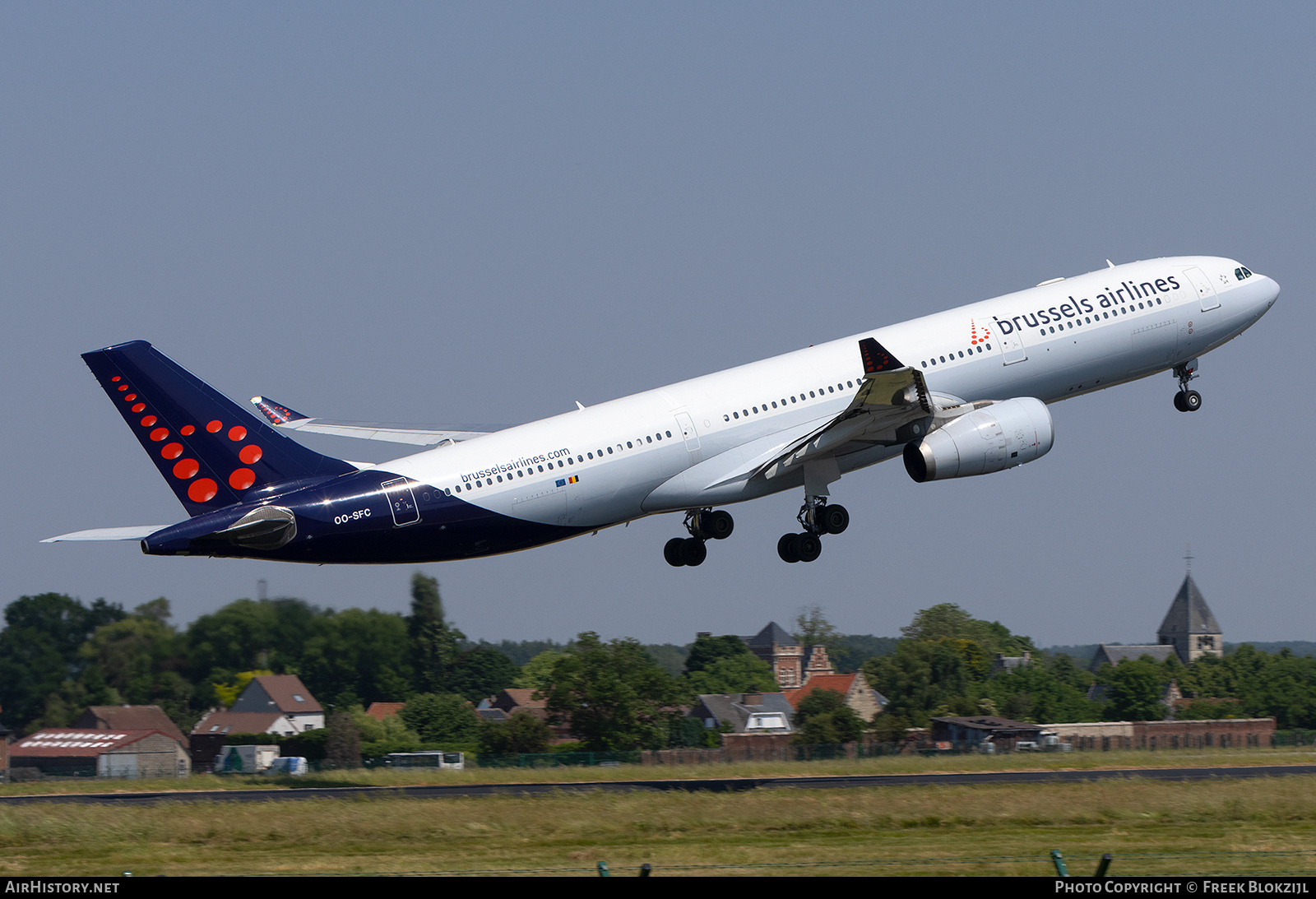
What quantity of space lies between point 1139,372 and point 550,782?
25.3 metres

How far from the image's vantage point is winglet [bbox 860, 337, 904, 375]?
41.8 meters

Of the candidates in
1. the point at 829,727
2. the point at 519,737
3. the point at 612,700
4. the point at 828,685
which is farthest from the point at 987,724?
the point at 828,685

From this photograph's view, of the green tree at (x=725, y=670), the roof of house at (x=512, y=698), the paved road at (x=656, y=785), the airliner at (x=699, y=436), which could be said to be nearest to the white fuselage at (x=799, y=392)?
the airliner at (x=699, y=436)

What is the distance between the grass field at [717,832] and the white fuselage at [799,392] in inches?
341

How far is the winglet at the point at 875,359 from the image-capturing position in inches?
1644

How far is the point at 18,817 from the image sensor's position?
42750 millimetres

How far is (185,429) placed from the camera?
40.2 m

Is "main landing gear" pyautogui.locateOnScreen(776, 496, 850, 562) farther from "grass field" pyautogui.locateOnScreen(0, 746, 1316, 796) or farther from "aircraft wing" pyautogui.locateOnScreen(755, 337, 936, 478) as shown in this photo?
"grass field" pyautogui.locateOnScreen(0, 746, 1316, 796)

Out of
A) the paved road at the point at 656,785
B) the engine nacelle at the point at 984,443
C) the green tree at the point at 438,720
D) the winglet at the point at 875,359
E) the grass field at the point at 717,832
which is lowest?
the grass field at the point at 717,832

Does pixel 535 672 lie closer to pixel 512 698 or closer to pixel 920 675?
pixel 512 698

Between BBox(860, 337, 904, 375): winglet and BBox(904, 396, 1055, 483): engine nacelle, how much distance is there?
349cm

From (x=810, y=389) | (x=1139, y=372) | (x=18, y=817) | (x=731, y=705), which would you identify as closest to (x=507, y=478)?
(x=810, y=389)

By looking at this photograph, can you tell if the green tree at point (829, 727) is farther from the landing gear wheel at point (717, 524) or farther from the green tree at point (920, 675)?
the landing gear wheel at point (717, 524)

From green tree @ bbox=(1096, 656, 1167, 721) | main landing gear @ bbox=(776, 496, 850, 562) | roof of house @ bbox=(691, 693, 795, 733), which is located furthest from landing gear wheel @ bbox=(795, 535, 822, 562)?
green tree @ bbox=(1096, 656, 1167, 721)
